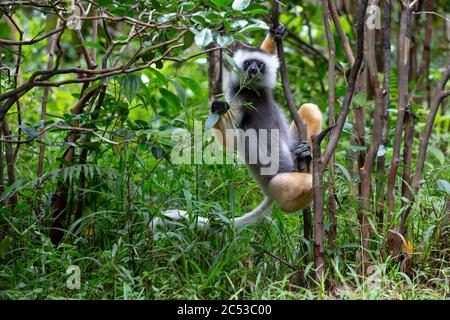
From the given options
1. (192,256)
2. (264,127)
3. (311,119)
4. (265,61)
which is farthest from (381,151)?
(192,256)

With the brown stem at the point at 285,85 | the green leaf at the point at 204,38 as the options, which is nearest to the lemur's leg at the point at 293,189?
the brown stem at the point at 285,85

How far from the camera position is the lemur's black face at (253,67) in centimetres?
552

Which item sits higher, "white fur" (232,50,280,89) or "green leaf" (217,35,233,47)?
"white fur" (232,50,280,89)

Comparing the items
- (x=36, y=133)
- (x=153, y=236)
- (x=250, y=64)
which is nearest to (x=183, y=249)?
(x=153, y=236)

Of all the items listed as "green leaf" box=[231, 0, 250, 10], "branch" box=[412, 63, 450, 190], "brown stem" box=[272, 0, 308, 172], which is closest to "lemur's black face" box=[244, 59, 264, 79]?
"brown stem" box=[272, 0, 308, 172]

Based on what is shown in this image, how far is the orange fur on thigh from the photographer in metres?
5.11

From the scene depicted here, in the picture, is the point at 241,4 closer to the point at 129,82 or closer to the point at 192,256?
the point at 129,82

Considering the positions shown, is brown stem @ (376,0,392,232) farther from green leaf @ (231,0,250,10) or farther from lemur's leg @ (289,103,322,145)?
green leaf @ (231,0,250,10)

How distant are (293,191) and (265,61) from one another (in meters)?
1.45

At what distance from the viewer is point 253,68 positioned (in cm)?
554

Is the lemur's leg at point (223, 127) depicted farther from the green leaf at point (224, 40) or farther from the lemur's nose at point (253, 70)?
the green leaf at point (224, 40)
